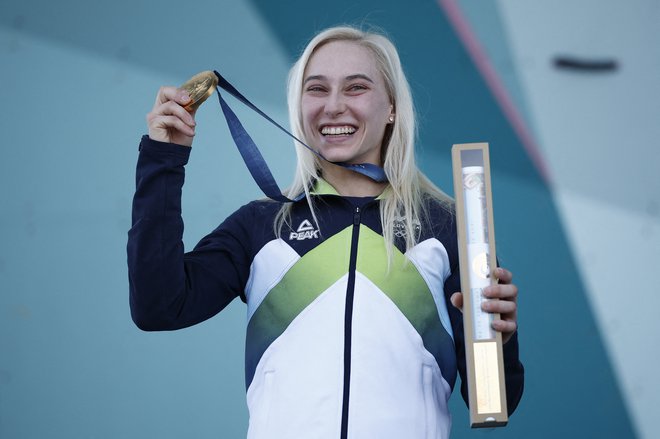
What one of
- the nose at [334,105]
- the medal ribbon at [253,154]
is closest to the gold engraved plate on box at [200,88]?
the medal ribbon at [253,154]

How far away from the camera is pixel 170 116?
1.90 metres

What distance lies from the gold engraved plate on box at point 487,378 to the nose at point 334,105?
0.69m

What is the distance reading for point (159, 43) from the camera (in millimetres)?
3480

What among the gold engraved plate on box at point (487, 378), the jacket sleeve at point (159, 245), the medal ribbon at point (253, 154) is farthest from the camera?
the medal ribbon at point (253, 154)

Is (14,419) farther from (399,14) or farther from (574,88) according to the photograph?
(574,88)

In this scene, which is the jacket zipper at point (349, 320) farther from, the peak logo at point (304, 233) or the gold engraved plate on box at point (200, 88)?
the gold engraved plate on box at point (200, 88)

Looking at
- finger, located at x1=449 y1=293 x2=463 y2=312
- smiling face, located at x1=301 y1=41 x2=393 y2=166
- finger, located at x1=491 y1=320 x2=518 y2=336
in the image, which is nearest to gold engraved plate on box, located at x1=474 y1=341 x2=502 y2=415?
finger, located at x1=491 y1=320 x2=518 y2=336

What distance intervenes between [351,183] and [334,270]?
257 millimetres

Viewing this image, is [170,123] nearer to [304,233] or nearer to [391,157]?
[304,233]

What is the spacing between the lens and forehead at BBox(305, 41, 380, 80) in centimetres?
229

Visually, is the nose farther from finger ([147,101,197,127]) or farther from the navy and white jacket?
finger ([147,101,197,127])

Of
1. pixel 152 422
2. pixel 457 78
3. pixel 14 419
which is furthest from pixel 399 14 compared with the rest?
pixel 14 419

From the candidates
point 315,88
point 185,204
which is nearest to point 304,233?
point 315,88

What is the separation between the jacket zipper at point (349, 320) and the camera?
6.38 ft
